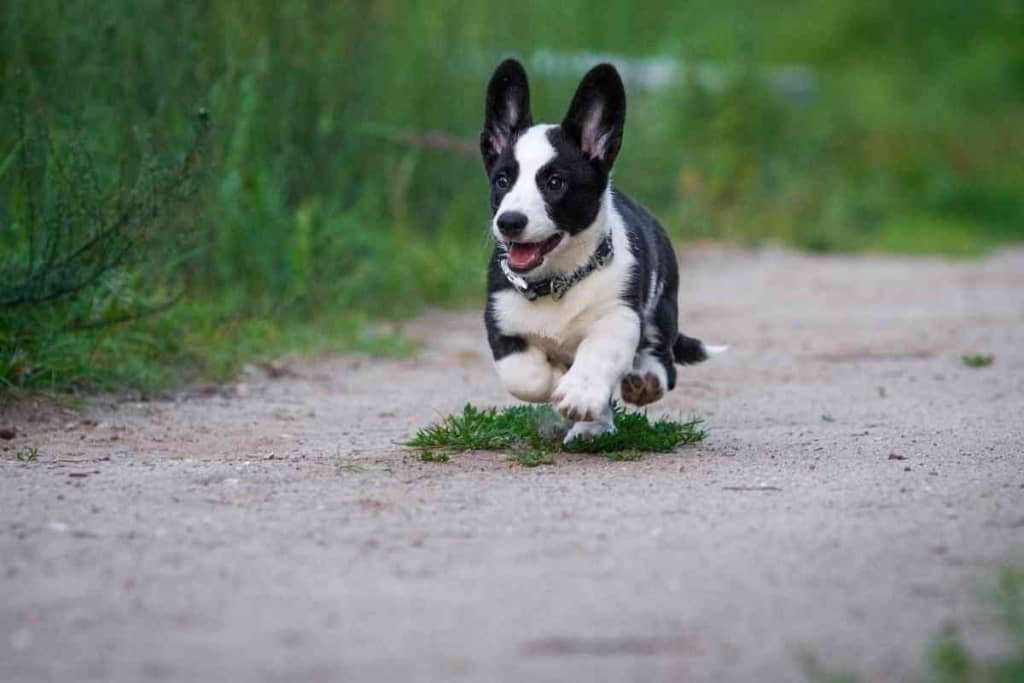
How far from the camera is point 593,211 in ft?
18.6

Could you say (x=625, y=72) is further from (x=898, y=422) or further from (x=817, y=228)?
(x=898, y=422)

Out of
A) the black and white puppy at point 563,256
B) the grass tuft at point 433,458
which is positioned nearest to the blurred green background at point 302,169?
the black and white puppy at point 563,256

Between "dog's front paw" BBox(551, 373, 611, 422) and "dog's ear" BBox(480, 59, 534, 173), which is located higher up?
"dog's ear" BBox(480, 59, 534, 173)

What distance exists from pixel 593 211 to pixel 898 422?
1.55 metres

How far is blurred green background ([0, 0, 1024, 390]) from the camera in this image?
22.1 ft

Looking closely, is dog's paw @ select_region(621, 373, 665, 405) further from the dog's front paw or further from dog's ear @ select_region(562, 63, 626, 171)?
dog's ear @ select_region(562, 63, 626, 171)

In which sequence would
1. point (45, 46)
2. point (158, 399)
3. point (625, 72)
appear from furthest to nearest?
1. point (625, 72)
2. point (45, 46)
3. point (158, 399)

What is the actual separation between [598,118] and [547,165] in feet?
0.92

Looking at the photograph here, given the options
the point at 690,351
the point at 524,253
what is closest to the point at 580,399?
the point at 524,253

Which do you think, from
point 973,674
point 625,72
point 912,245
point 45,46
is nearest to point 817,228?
point 912,245

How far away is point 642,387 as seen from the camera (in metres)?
5.73

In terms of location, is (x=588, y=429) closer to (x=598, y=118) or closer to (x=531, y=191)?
(x=531, y=191)

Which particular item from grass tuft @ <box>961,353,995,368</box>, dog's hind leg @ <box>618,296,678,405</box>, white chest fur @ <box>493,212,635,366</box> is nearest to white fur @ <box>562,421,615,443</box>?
dog's hind leg @ <box>618,296,678,405</box>

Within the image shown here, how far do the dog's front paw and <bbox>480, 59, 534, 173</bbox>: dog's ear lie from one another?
0.95m
